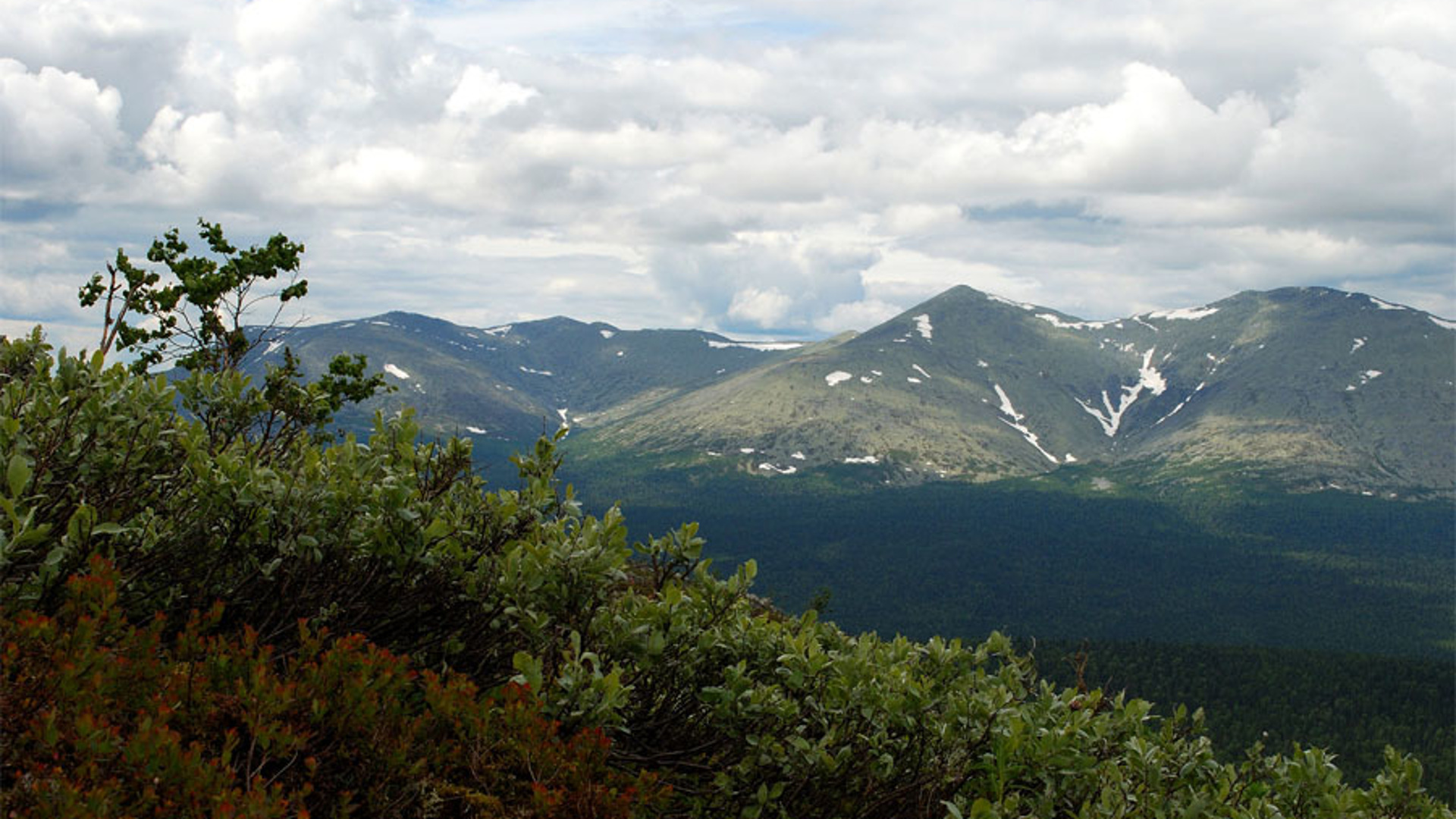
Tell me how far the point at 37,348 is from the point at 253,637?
7.71 m

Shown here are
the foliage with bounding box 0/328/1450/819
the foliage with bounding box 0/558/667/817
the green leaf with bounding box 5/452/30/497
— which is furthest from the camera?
the foliage with bounding box 0/328/1450/819

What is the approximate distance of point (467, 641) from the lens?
842 cm

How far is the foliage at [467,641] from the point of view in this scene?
640 cm

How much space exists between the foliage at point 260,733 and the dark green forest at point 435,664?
0.08 feet

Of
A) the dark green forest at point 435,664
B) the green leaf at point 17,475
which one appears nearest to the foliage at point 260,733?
the dark green forest at point 435,664

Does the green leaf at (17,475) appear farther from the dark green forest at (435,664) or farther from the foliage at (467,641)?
the foliage at (467,641)

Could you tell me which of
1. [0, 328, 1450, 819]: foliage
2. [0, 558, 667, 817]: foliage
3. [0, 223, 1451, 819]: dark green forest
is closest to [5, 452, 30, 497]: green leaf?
[0, 223, 1451, 819]: dark green forest

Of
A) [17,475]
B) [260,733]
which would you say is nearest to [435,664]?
[260,733]

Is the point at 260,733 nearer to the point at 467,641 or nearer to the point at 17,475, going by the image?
the point at 17,475

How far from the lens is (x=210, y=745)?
6.04 m

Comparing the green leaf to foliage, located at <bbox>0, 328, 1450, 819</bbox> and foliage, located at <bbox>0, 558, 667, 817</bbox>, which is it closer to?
foliage, located at <bbox>0, 328, 1450, 819</bbox>

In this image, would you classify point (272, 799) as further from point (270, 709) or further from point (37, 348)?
point (37, 348)

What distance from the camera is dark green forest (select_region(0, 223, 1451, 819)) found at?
601 centimetres

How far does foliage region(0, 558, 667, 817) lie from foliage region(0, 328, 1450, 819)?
38 mm
